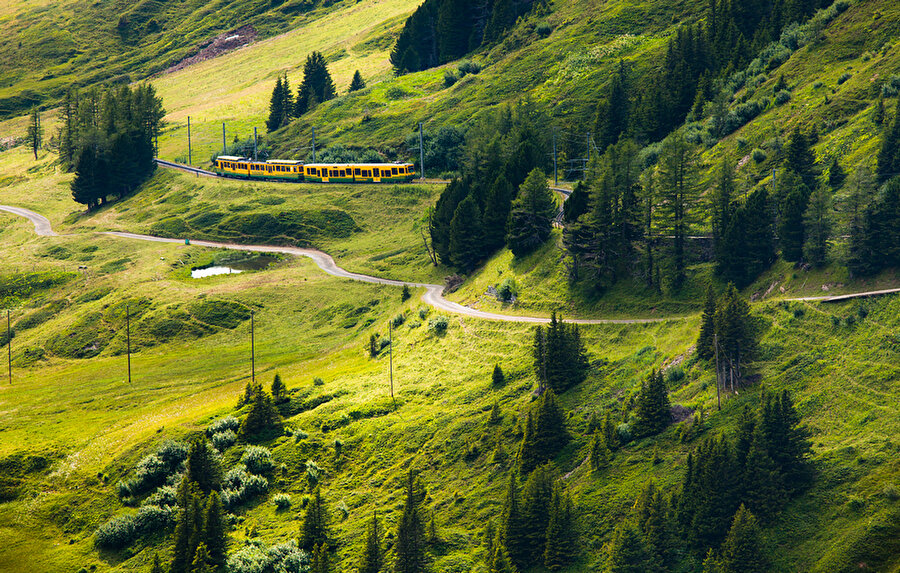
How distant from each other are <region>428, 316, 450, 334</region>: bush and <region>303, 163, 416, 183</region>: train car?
231 ft

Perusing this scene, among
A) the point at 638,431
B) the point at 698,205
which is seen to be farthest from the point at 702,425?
the point at 698,205

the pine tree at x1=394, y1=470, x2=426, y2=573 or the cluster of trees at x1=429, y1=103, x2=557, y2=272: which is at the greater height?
the cluster of trees at x1=429, y1=103, x2=557, y2=272

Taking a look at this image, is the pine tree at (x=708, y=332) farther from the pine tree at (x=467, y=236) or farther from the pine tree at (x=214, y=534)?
the pine tree at (x=467, y=236)

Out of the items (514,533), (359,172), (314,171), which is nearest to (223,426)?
(514,533)

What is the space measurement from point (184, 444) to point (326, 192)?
298ft

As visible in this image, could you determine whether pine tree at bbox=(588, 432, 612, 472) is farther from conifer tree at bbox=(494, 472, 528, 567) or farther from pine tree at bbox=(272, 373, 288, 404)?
pine tree at bbox=(272, 373, 288, 404)

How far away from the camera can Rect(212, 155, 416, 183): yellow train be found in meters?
169

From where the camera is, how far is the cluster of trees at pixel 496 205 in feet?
364

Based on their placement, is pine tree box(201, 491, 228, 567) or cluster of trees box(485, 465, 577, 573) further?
pine tree box(201, 491, 228, 567)

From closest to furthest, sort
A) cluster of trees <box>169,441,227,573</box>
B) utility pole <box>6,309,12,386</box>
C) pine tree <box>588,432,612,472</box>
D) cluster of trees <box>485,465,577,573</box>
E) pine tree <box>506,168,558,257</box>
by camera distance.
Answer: cluster of trees <box>485,465,577,573</box> → cluster of trees <box>169,441,227,573</box> → pine tree <box>588,432,612,472</box> → pine tree <box>506,168,558,257</box> → utility pole <box>6,309,12,386</box>

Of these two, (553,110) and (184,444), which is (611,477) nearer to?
(184,444)

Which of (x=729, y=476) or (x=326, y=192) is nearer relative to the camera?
(x=729, y=476)

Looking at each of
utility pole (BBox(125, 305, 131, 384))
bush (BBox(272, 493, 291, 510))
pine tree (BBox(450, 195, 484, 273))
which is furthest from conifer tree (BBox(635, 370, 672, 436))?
utility pole (BBox(125, 305, 131, 384))

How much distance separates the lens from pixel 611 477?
70688mm
